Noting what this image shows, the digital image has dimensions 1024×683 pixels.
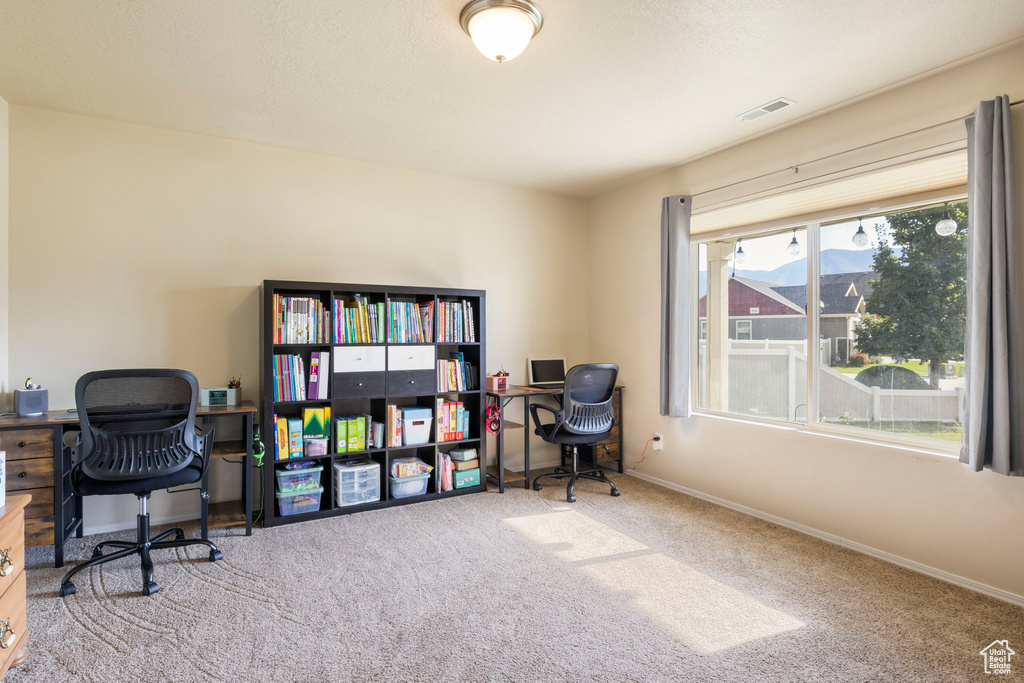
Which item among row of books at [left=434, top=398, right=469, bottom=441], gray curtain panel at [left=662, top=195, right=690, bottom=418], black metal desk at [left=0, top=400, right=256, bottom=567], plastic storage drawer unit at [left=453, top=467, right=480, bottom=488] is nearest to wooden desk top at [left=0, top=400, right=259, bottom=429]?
black metal desk at [left=0, top=400, right=256, bottom=567]

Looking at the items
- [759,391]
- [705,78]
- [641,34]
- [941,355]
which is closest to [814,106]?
[705,78]

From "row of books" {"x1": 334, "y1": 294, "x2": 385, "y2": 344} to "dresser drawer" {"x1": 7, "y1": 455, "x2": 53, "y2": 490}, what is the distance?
1.61 meters

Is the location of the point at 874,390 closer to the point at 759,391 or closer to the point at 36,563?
the point at 759,391

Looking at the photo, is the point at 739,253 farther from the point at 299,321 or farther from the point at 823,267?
the point at 299,321

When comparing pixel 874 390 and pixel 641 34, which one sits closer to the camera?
pixel 641 34

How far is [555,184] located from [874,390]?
287 centimetres

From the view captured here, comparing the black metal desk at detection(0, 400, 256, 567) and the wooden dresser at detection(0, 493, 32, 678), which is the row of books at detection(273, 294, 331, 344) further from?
the wooden dresser at detection(0, 493, 32, 678)

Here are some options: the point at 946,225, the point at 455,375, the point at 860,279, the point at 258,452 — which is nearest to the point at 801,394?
the point at 860,279

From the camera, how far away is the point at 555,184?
4660 mm

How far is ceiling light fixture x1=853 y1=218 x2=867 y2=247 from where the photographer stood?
3156 millimetres

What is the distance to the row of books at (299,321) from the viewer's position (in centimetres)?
337

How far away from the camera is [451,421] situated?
4000mm

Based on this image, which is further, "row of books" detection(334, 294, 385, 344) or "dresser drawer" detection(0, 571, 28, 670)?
"row of books" detection(334, 294, 385, 344)

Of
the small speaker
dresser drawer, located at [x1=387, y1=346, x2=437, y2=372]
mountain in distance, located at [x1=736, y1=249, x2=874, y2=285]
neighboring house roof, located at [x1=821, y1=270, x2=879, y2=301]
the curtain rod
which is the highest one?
the curtain rod
